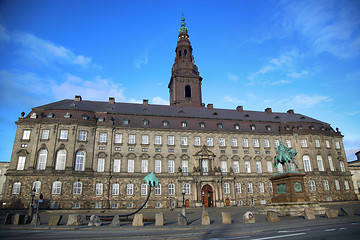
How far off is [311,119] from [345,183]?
52.0 feet

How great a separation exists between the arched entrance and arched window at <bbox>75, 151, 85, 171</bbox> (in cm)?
2147

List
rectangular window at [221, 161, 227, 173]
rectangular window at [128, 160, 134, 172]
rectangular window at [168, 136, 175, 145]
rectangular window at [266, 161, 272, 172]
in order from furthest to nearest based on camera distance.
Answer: rectangular window at [266, 161, 272, 172]
rectangular window at [221, 161, 227, 173]
rectangular window at [168, 136, 175, 145]
rectangular window at [128, 160, 134, 172]

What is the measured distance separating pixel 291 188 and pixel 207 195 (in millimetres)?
21828

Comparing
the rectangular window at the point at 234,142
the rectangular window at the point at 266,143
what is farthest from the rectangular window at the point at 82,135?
the rectangular window at the point at 266,143

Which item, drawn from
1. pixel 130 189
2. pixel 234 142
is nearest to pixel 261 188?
pixel 234 142

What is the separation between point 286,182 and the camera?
2572cm

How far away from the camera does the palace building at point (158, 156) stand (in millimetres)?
40312

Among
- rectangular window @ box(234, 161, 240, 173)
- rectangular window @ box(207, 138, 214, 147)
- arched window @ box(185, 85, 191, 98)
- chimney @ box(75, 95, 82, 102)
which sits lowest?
rectangular window @ box(234, 161, 240, 173)

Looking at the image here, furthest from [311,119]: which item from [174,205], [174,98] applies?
[174,205]

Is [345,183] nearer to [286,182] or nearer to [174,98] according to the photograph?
[286,182]

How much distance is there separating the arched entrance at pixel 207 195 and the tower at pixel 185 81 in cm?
2063

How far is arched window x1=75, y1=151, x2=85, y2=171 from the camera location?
41.6m

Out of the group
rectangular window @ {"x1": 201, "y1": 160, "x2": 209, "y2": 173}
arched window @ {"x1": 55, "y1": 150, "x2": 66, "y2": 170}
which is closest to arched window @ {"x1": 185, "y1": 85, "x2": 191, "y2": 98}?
rectangular window @ {"x1": 201, "y1": 160, "x2": 209, "y2": 173}

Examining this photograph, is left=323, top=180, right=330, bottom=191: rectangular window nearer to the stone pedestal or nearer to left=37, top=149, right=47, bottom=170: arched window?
the stone pedestal
